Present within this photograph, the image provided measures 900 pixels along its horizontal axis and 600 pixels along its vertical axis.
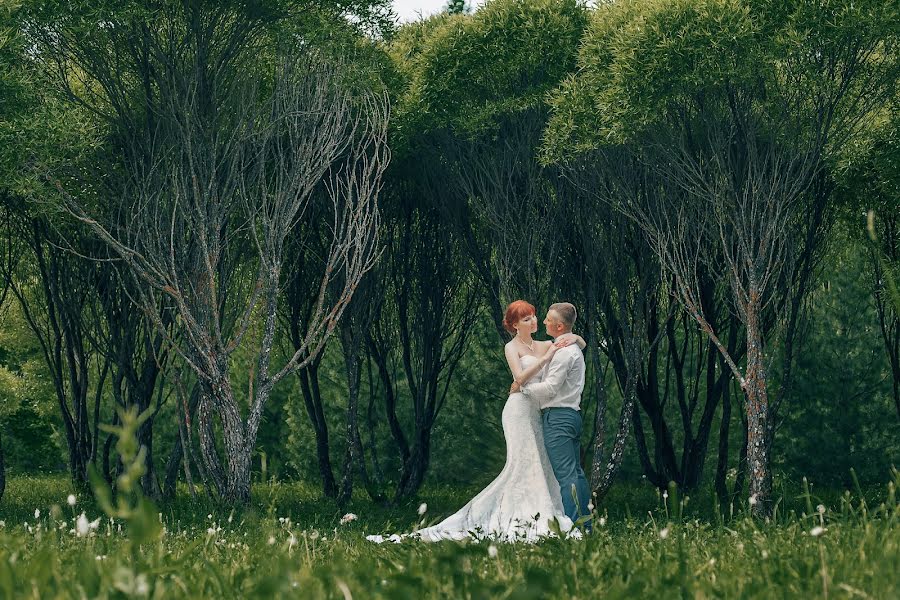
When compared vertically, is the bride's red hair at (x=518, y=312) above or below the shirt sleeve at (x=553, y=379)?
above

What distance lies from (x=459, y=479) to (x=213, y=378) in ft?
36.6

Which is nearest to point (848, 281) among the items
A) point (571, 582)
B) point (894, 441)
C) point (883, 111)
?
point (894, 441)

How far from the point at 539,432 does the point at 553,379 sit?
2.79 feet

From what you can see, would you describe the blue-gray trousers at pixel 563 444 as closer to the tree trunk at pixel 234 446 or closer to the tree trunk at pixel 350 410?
the tree trunk at pixel 234 446

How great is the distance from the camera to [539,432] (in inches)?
436

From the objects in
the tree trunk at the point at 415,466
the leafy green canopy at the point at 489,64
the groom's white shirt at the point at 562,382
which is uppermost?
the leafy green canopy at the point at 489,64

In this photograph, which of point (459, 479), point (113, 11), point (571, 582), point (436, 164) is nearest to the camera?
point (571, 582)

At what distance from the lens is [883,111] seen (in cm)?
1520

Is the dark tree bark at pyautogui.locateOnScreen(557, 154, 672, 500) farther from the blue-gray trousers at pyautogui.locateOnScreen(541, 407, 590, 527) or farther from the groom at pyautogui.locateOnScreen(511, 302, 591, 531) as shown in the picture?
the blue-gray trousers at pyautogui.locateOnScreen(541, 407, 590, 527)

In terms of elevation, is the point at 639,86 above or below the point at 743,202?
above

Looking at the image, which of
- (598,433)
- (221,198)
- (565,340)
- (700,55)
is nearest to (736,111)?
(700,55)

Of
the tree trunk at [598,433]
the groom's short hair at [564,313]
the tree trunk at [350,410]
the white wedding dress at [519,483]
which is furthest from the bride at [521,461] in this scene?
the tree trunk at [350,410]

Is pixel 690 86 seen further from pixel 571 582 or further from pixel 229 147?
pixel 571 582

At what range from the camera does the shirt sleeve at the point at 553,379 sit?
1043cm
